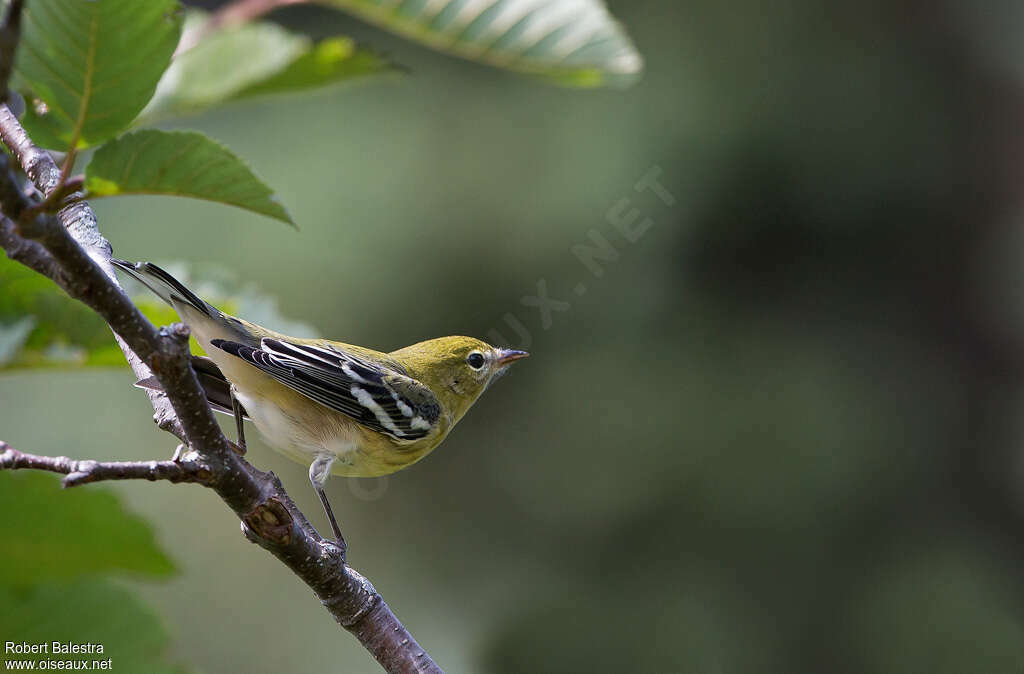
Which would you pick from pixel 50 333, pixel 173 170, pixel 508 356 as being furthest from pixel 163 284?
pixel 508 356

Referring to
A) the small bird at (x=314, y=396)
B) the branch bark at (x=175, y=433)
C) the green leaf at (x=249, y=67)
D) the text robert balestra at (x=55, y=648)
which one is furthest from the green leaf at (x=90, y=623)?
the green leaf at (x=249, y=67)

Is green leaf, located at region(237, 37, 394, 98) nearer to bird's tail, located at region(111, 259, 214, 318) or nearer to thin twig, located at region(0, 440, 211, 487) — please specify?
bird's tail, located at region(111, 259, 214, 318)

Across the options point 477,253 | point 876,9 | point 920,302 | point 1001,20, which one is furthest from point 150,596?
point 1001,20

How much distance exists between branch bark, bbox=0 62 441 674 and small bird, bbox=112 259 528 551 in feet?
1.14

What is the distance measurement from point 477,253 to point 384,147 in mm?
795

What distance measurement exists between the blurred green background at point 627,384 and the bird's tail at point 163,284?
8.58 feet

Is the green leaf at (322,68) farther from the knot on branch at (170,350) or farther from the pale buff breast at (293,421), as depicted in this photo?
the knot on branch at (170,350)

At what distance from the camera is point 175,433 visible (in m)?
1.53

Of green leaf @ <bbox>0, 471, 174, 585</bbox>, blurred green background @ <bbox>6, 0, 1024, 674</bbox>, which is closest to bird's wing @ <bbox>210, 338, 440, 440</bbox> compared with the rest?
green leaf @ <bbox>0, 471, 174, 585</bbox>

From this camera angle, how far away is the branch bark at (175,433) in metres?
0.99

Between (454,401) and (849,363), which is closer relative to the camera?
(454,401)

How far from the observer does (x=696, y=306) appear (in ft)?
17.0

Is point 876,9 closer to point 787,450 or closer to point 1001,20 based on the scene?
point 1001,20

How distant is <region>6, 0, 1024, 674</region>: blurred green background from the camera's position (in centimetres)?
470
